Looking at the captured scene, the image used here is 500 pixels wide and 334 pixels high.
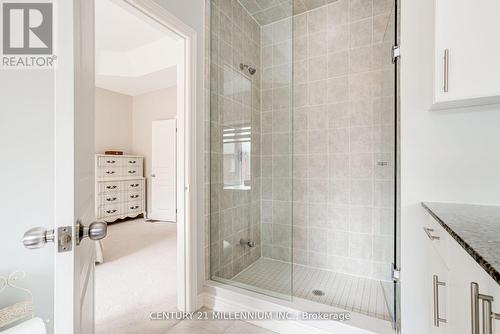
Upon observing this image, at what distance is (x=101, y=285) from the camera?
2.14 meters

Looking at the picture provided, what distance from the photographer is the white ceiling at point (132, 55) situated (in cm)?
335

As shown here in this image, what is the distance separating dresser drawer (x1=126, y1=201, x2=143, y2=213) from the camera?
4.65 meters

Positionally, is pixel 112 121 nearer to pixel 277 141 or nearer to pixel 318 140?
pixel 277 141

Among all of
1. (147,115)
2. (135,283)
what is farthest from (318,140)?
(147,115)

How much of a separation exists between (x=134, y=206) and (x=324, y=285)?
411 centimetres

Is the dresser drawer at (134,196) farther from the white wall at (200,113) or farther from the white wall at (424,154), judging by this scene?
the white wall at (424,154)

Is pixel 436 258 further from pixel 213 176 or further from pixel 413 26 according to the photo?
pixel 213 176

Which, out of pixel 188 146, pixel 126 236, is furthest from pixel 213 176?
pixel 126 236

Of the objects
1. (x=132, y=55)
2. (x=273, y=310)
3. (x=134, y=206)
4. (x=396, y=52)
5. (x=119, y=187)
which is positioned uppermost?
(x=132, y=55)

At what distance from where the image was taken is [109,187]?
14.1 ft

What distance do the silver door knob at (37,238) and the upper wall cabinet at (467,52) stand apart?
1.50m

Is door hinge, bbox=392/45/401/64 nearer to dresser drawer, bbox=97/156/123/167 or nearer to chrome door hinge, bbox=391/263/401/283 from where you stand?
chrome door hinge, bbox=391/263/401/283

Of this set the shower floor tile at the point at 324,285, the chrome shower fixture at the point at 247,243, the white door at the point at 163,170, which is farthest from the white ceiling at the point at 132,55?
the shower floor tile at the point at 324,285

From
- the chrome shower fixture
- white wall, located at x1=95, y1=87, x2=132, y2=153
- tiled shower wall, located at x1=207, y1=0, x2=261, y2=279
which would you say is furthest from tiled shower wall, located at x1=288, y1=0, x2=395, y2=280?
white wall, located at x1=95, y1=87, x2=132, y2=153
